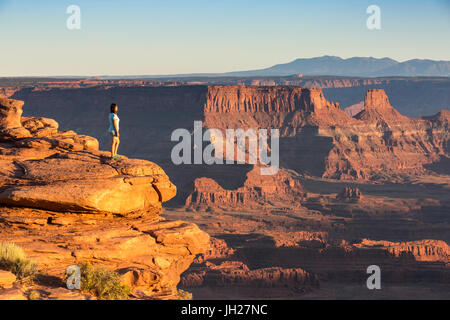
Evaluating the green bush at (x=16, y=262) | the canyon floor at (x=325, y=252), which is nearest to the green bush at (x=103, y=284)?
the green bush at (x=16, y=262)

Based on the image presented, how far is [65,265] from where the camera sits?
2056cm

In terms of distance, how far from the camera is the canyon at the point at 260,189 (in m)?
24.0

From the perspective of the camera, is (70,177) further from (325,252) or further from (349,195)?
(349,195)

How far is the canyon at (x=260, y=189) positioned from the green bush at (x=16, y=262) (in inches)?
111

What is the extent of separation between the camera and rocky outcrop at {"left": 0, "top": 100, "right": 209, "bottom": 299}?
70.4ft

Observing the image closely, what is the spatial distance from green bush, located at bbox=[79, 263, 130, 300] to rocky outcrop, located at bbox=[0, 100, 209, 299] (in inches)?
38.3

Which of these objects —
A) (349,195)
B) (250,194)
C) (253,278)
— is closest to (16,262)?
(253,278)

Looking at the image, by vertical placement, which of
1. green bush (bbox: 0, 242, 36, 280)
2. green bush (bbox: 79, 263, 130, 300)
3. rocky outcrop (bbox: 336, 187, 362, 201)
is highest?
green bush (bbox: 0, 242, 36, 280)

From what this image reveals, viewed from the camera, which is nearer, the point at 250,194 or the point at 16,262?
the point at 16,262

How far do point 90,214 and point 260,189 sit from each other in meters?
86.7

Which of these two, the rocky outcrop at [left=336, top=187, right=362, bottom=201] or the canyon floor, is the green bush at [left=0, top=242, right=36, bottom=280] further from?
the rocky outcrop at [left=336, top=187, right=362, bottom=201]

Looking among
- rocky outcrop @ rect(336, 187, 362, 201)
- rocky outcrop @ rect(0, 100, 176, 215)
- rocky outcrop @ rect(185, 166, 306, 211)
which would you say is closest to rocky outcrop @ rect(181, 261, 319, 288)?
rocky outcrop @ rect(0, 100, 176, 215)

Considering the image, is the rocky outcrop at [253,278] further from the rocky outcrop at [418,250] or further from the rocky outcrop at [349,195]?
the rocky outcrop at [349,195]

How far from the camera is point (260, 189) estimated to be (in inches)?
4289
